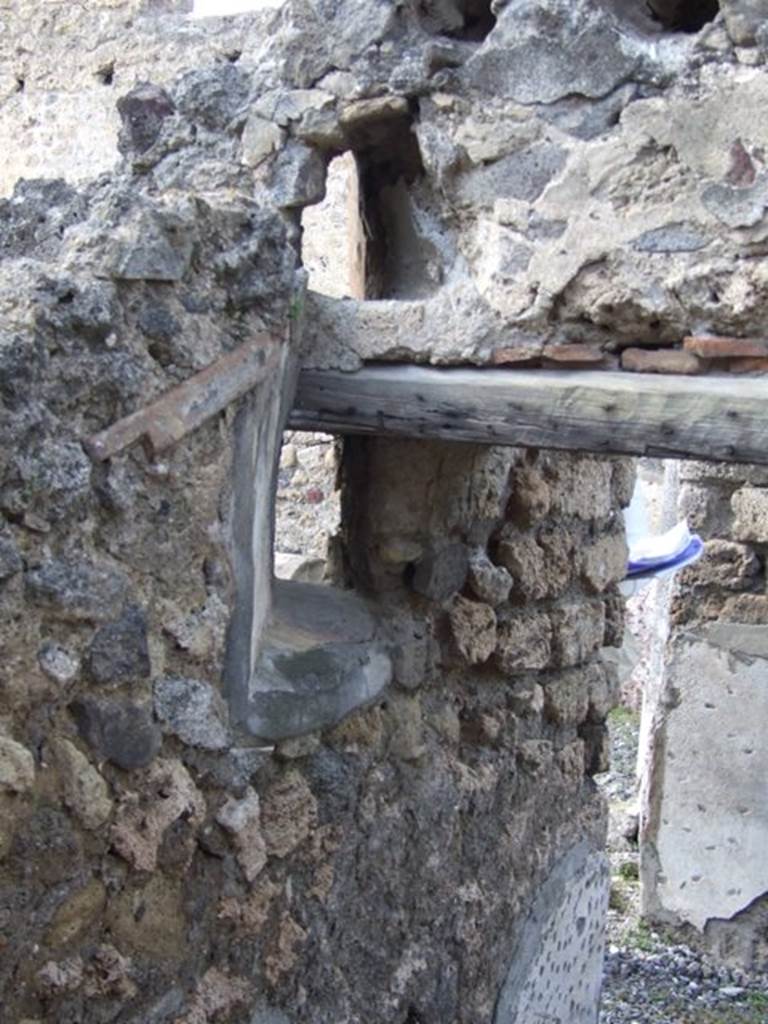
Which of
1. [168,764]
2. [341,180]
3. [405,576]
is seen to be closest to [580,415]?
[405,576]

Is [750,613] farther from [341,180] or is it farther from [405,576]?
[341,180]

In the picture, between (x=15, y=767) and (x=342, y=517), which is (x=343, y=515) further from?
(x=15, y=767)

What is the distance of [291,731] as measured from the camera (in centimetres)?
284

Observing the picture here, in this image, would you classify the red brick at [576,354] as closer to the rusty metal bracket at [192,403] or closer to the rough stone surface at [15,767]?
the rusty metal bracket at [192,403]

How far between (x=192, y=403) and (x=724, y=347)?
1001mm

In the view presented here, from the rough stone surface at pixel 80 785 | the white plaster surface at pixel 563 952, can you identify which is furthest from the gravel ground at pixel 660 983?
the rough stone surface at pixel 80 785

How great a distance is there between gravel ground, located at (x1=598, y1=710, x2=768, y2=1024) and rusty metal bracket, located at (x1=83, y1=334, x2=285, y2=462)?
3535 millimetres

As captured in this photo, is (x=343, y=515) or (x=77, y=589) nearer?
(x=77, y=589)

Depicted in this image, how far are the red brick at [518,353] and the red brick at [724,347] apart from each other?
0.30 meters

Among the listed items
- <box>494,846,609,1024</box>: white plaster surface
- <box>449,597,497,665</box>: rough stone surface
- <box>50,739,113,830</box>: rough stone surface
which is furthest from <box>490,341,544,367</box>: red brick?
<box>494,846,609,1024</box>: white plaster surface

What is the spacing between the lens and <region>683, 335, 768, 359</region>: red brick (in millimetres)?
2680

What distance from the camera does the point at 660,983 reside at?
5719 millimetres

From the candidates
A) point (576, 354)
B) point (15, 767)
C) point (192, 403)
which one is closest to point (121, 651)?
point (15, 767)

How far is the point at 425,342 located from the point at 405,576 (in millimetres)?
689
